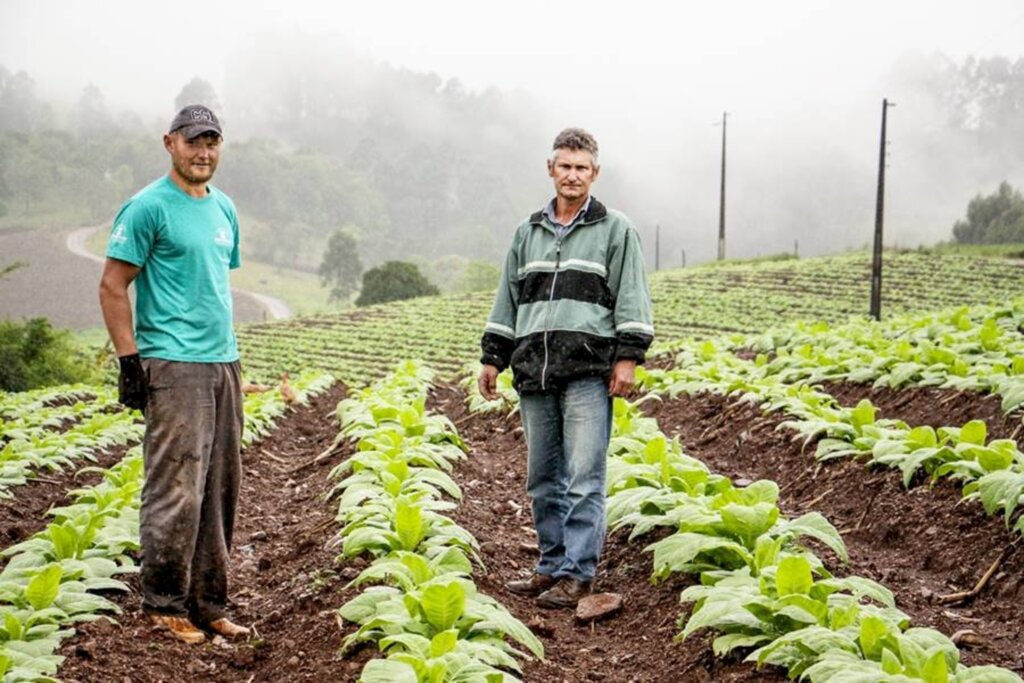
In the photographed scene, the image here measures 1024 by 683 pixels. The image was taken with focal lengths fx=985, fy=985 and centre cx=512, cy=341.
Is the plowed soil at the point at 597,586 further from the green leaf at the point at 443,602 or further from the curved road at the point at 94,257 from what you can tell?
the curved road at the point at 94,257

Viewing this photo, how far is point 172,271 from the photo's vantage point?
4.54 meters

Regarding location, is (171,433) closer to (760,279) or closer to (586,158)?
(586,158)

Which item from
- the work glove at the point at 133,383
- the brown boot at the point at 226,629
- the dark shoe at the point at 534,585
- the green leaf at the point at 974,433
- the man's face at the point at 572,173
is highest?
the man's face at the point at 572,173

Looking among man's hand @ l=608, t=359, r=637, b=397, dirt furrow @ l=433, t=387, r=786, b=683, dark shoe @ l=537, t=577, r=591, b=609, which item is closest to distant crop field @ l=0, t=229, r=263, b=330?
dirt furrow @ l=433, t=387, r=786, b=683

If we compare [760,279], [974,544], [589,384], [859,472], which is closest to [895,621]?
[589,384]

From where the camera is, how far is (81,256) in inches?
4188

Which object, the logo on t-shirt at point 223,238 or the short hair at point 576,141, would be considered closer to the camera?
the logo on t-shirt at point 223,238

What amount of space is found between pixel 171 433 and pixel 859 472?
5053mm

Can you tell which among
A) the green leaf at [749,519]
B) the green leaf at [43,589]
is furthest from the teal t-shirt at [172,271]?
the green leaf at [749,519]

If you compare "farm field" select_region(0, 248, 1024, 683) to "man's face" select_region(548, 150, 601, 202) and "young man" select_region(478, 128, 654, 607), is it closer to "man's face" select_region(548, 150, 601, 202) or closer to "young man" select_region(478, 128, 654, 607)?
"young man" select_region(478, 128, 654, 607)

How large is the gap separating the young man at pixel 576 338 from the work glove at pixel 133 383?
6.03 ft

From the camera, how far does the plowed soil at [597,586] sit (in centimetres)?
422

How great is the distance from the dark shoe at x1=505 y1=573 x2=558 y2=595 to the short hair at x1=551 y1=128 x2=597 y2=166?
2204mm

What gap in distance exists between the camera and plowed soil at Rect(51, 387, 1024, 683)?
4219 millimetres
